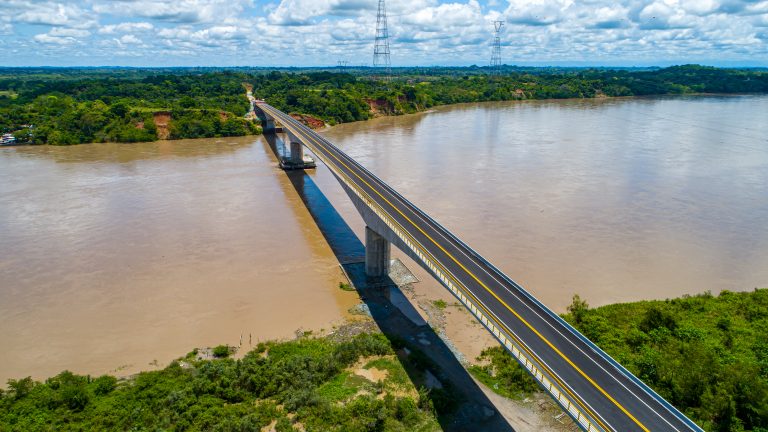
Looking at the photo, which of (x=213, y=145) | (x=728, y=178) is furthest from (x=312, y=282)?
(x=213, y=145)

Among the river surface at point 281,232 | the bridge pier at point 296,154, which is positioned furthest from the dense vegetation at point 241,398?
the bridge pier at point 296,154

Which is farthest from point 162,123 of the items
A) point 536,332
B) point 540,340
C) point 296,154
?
point 540,340

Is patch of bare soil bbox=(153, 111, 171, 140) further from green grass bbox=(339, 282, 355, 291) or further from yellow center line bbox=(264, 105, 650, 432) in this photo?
yellow center line bbox=(264, 105, 650, 432)

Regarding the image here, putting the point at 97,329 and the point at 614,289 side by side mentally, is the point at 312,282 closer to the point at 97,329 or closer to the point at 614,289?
the point at 97,329

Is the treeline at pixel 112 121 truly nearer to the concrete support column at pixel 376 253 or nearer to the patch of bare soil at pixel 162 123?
the patch of bare soil at pixel 162 123

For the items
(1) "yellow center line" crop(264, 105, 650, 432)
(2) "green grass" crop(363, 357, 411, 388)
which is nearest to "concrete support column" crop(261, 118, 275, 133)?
(1) "yellow center line" crop(264, 105, 650, 432)

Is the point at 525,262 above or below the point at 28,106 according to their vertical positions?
below
